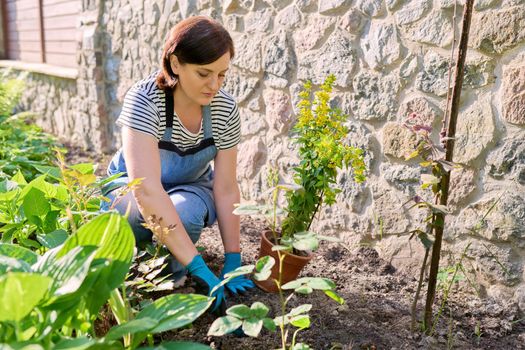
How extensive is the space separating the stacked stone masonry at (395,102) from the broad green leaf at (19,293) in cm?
147

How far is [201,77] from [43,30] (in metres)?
4.94

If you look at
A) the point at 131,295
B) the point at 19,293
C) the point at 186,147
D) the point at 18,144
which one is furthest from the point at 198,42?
the point at 18,144

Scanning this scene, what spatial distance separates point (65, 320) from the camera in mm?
1093

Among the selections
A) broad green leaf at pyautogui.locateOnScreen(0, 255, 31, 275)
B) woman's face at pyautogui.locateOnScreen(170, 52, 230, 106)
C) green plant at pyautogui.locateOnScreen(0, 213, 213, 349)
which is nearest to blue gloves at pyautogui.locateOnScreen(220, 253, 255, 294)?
woman's face at pyautogui.locateOnScreen(170, 52, 230, 106)

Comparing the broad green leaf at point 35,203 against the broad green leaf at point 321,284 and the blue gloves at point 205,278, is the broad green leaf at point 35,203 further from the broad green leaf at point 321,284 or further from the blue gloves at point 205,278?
the broad green leaf at point 321,284

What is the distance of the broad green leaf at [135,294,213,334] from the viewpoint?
44.0 inches

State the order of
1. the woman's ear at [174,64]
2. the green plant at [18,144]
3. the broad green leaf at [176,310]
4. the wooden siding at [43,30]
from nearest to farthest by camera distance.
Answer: the broad green leaf at [176,310], the woman's ear at [174,64], the green plant at [18,144], the wooden siding at [43,30]

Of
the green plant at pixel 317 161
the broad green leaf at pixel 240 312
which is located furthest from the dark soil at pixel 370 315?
the broad green leaf at pixel 240 312

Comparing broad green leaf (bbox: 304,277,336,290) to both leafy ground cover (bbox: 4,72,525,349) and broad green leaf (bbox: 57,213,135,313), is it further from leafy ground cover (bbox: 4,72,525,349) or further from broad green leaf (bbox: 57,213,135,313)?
broad green leaf (bbox: 57,213,135,313)

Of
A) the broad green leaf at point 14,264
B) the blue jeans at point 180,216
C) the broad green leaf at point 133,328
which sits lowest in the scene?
the blue jeans at point 180,216

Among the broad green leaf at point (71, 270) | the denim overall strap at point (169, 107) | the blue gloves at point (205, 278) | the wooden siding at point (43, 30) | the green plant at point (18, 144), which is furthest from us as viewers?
the wooden siding at point (43, 30)

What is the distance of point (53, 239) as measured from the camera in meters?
1.42

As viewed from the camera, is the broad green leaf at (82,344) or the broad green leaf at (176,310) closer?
the broad green leaf at (82,344)

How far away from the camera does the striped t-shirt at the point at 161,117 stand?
184cm
